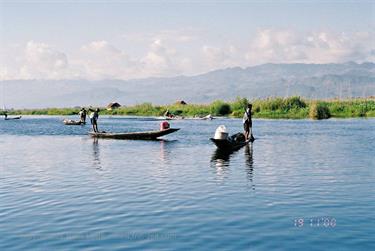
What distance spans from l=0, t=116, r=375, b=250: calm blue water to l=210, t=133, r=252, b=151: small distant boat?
177cm

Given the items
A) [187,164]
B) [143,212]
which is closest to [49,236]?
[143,212]

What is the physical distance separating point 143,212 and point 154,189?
3773mm

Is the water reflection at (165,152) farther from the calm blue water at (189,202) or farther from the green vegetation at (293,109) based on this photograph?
the green vegetation at (293,109)

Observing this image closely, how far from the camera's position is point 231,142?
110 ft

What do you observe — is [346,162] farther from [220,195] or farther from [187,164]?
[220,195]

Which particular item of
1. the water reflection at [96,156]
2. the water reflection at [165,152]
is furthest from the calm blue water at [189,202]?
the water reflection at [165,152]

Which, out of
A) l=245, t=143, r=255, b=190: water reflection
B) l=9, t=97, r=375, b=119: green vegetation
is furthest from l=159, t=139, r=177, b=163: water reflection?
l=9, t=97, r=375, b=119: green vegetation

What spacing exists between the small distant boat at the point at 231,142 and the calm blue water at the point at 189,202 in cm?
177

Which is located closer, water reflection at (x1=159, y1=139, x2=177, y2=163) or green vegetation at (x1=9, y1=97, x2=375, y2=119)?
water reflection at (x1=159, y1=139, x2=177, y2=163)

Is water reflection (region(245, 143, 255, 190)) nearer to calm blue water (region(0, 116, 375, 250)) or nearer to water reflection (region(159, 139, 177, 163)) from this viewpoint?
calm blue water (region(0, 116, 375, 250))

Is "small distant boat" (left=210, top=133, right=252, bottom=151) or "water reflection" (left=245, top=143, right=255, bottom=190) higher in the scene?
"small distant boat" (left=210, top=133, right=252, bottom=151)

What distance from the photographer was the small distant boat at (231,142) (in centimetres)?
3228

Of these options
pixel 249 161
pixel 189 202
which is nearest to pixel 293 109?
pixel 249 161

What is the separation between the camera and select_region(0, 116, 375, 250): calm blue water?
1241cm
